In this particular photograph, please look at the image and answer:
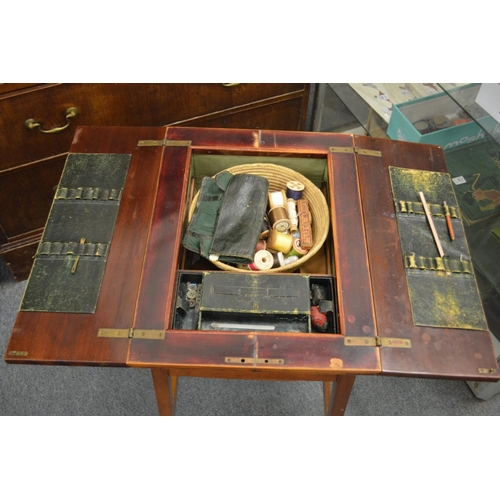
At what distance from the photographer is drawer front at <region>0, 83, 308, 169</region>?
1963 millimetres

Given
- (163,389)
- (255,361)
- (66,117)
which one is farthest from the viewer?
(66,117)

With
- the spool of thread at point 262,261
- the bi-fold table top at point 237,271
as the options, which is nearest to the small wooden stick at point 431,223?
the bi-fold table top at point 237,271

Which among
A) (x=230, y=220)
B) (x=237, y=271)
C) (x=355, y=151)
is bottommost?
(x=237, y=271)

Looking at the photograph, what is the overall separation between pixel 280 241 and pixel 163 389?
25.5 inches

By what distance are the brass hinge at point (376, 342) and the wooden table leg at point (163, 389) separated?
58 centimetres

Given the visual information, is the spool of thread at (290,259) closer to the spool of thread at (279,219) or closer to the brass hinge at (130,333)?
the spool of thread at (279,219)

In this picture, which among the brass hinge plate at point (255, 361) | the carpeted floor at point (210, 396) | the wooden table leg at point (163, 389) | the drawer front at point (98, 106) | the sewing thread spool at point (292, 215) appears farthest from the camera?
the carpeted floor at point (210, 396)

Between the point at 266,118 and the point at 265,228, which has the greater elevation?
the point at 266,118

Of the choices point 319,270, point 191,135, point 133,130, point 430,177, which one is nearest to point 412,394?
point 319,270

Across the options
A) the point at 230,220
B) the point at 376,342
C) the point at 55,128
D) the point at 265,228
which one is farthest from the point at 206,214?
the point at 55,128

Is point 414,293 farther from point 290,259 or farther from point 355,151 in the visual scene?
point 355,151

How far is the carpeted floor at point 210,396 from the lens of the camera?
2129 millimetres

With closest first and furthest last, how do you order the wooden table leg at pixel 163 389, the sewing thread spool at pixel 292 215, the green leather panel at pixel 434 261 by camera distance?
the green leather panel at pixel 434 261
the wooden table leg at pixel 163 389
the sewing thread spool at pixel 292 215

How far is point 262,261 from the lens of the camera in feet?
5.58
